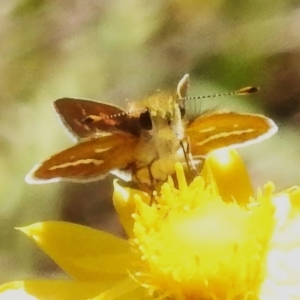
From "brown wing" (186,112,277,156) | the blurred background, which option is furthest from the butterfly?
the blurred background

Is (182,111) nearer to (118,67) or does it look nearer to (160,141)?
(160,141)

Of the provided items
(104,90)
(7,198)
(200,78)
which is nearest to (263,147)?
(200,78)

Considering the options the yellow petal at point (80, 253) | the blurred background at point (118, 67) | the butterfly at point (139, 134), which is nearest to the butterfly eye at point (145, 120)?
the butterfly at point (139, 134)

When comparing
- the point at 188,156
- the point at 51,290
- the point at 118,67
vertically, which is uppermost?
the point at 118,67

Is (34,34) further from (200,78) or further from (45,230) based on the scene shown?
(45,230)

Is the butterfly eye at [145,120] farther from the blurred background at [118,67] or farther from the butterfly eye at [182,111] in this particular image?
the blurred background at [118,67]

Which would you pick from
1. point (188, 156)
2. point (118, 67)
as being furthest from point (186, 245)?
point (118, 67)

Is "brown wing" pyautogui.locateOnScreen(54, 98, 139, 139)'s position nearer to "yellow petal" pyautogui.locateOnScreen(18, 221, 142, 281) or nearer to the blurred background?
"yellow petal" pyautogui.locateOnScreen(18, 221, 142, 281)
